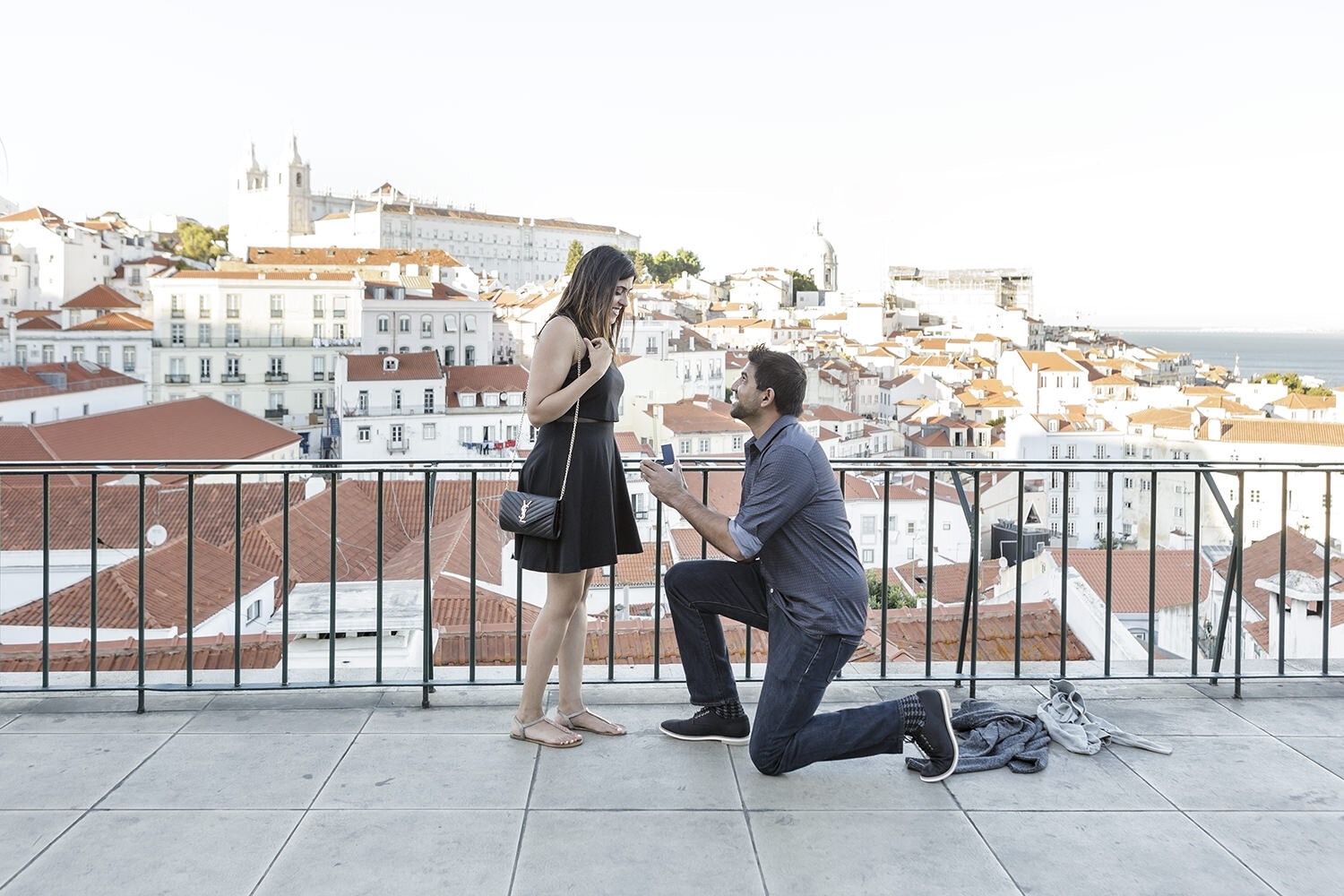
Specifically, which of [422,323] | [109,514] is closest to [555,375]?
[109,514]

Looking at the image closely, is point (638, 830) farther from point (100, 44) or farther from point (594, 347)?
point (100, 44)

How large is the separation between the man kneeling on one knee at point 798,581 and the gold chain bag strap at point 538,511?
28cm

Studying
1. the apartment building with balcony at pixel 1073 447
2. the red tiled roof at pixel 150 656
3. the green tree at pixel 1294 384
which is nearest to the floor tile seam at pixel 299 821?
the red tiled roof at pixel 150 656

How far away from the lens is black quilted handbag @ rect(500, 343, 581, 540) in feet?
11.7

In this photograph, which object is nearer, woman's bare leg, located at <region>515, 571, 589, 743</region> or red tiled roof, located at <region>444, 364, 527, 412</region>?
woman's bare leg, located at <region>515, 571, 589, 743</region>

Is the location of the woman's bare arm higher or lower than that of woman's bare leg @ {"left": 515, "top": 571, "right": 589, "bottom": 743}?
higher

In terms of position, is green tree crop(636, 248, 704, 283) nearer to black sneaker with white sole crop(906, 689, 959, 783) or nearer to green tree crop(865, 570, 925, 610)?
green tree crop(865, 570, 925, 610)

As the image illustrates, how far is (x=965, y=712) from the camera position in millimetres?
3928

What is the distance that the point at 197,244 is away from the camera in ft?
361

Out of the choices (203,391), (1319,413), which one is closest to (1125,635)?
(203,391)

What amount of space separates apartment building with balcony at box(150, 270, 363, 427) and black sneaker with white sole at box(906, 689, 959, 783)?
61.4m

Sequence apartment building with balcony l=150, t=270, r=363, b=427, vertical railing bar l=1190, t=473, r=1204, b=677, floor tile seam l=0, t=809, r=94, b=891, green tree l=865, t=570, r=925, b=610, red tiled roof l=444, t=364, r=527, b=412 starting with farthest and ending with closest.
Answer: apartment building with balcony l=150, t=270, r=363, b=427, red tiled roof l=444, t=364, r=527, b=412, green tree l=865, t=570, r=925, b=610, vertical railing bar l=1190, t=473, r=1204, b=677, floor tile seam l=0, t=809, r=94, b=891

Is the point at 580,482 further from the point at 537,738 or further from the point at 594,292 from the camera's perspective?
the point at 537,738

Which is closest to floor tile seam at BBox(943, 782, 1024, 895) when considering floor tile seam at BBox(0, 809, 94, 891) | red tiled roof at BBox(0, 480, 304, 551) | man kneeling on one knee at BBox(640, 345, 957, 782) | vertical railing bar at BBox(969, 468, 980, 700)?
man kneeling on one knee at BBox(640, 345, 957, 782)
